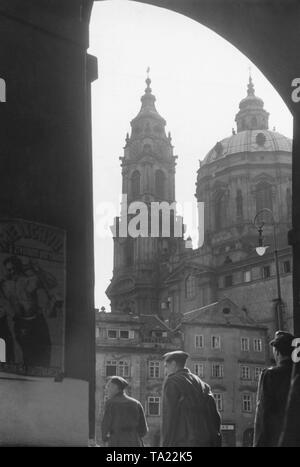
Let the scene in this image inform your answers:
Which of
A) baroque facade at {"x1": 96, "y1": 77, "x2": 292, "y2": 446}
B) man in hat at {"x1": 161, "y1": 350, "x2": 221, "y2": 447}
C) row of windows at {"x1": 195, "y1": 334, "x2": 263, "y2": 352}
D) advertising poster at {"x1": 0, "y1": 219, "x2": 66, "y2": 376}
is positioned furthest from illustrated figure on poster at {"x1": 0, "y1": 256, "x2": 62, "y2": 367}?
row of windows at {"x1": 195, "y1": 334, "x2": 263, "y2": 352}

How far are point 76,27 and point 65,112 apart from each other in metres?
0.97

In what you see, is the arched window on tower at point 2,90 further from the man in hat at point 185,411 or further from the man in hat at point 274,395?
the man in hat at point 274,395

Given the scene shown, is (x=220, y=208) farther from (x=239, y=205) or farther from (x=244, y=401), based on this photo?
(x=244, y=401)

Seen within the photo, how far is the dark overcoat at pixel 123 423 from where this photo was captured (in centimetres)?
648

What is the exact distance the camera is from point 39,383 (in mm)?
5863

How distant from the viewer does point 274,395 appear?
689cm

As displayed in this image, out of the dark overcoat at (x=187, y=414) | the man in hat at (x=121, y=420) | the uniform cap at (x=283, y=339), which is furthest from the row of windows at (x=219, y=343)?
the man in hat at (x=121, y=420)

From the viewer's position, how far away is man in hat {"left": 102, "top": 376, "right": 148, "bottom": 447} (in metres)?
6.48

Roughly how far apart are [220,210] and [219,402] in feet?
47.4

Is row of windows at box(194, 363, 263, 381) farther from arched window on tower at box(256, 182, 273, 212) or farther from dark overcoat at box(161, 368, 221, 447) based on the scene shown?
arched window on tower at box(256, 182, 273, 212)

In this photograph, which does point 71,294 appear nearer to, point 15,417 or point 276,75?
point 15,417

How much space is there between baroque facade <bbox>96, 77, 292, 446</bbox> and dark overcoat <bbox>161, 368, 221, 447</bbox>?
328 mm

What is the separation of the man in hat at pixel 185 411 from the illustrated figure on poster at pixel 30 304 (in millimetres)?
1324
